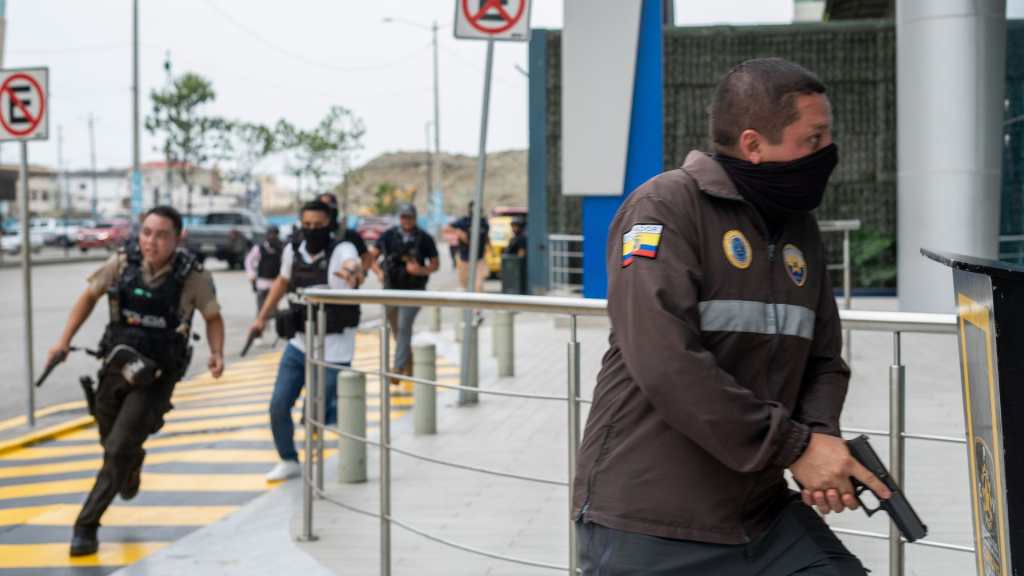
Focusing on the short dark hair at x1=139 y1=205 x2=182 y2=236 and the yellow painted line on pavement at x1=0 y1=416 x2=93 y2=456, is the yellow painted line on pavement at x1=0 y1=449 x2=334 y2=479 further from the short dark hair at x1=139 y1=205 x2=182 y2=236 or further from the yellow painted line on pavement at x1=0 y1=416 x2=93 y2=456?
the short dark hair at x1=139 y1=205 x2=182 y2=236

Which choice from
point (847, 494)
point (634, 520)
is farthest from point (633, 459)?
point (847, 494)

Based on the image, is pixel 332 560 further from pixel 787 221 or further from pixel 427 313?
pixel 427 313

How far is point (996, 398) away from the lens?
2.12 metres

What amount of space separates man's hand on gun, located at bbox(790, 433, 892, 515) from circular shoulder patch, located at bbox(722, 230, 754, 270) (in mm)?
371

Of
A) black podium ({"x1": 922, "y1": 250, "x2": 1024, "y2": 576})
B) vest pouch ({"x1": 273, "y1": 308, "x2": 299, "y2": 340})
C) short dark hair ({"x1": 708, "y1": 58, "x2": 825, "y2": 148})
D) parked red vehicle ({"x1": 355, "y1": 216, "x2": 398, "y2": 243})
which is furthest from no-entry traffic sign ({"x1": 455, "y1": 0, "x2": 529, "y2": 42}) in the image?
parked red vehicle ({"x1": 355, "y1": 216, "x2": 398, "y2": 243})

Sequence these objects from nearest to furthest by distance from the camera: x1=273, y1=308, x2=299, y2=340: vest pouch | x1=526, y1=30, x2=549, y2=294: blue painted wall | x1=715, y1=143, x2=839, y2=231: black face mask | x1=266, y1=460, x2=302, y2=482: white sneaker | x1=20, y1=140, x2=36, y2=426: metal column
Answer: x1=715, y1=143, x2=839, y2=231: black face mask
x1=273, y1=308, x2=299, y2=340: vest pouch
x1=266, y1=460, x2=302, y2=482: white sneaker
x1=20, y1=140, x2=36, y2=426: metal column
x1=526, y1=30, x2=549, y2=294: blue painted wall

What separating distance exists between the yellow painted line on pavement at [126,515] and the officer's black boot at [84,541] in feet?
2.08

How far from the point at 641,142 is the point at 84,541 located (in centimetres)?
369

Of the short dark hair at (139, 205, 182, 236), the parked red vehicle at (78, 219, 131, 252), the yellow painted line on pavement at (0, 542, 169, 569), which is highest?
the parked red vehicle at (78, 219, 131, 252)

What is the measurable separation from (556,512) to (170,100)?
57.1m

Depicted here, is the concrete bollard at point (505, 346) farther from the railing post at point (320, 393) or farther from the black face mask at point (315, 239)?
the railing post at point (320, 393)

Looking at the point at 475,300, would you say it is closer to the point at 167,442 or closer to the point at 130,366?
the point at 130,366

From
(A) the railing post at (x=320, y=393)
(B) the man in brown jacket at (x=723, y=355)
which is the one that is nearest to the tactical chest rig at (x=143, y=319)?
(A) the railing post at (x=320, y=393)

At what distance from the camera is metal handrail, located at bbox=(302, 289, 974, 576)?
3.56 m
